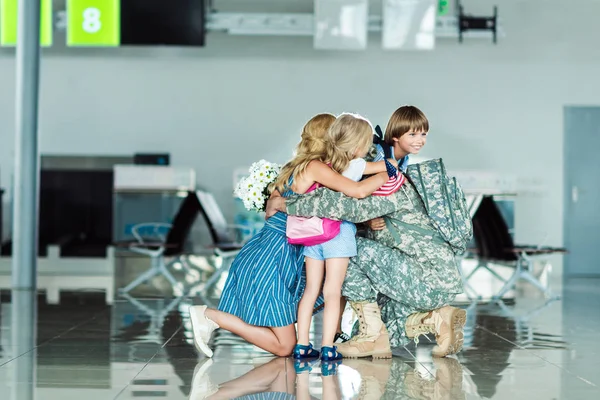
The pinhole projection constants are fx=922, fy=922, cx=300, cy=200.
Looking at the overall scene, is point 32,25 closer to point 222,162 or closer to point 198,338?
point 222,162

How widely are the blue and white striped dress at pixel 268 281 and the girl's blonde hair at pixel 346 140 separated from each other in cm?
27

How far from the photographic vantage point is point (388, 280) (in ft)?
13.7

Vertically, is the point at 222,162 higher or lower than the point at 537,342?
higher

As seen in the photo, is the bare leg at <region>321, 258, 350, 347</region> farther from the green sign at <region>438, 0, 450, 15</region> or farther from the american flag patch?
the green sign at <region>438, 0, 450, 15</region>

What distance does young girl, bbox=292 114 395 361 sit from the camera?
4.00m

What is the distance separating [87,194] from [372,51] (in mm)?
4008

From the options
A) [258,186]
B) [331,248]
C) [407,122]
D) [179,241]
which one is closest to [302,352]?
[331,248]

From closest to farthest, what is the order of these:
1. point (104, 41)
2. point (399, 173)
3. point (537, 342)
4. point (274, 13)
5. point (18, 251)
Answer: point (399, 173) → point (537, 342) → point (18, 251) → point (104, 41) → point (274, 13)

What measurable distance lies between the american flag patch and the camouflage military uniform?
0.08ft

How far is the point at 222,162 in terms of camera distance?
1152 centimetres

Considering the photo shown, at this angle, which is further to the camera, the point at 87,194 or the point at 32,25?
the point at 87,194

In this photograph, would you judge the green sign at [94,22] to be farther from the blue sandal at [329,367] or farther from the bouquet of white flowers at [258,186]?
the blue sandal at [329,367]

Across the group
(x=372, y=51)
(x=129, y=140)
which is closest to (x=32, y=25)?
(x=129, y=140)

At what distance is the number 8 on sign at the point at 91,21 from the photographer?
33.7 ft
